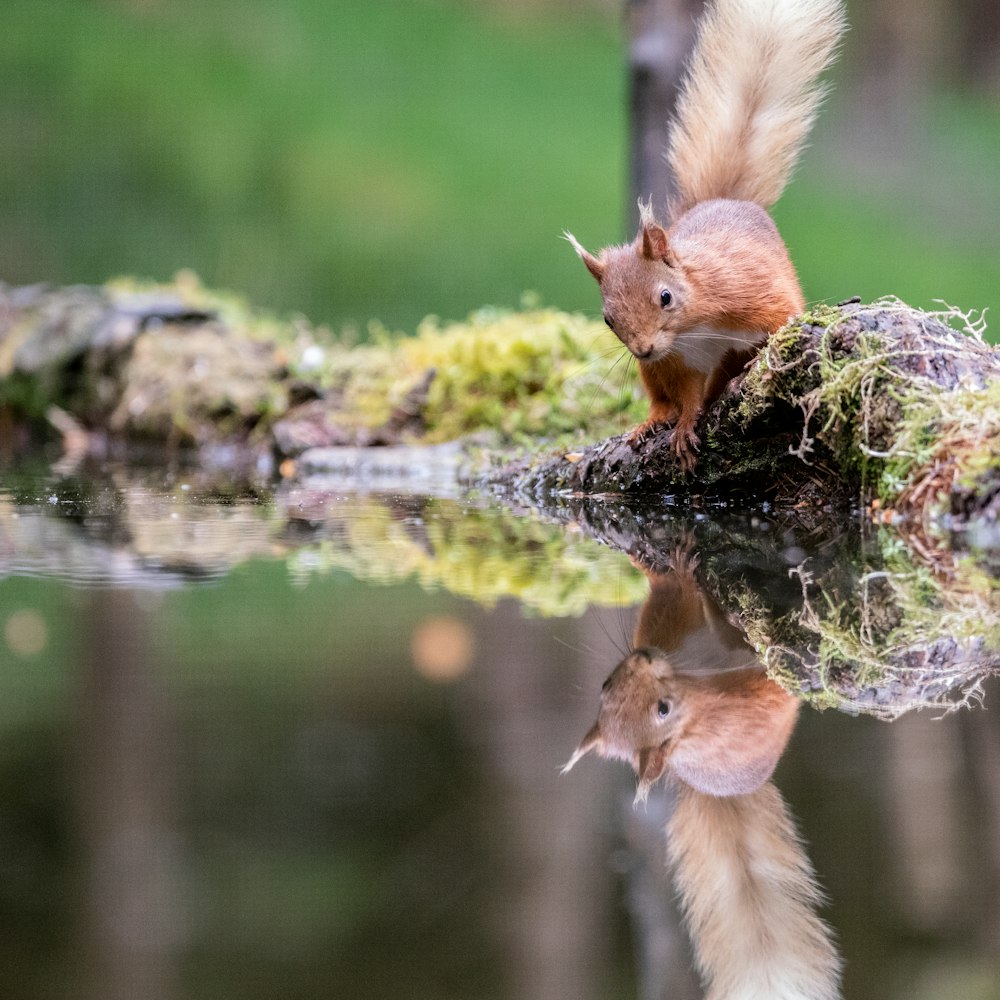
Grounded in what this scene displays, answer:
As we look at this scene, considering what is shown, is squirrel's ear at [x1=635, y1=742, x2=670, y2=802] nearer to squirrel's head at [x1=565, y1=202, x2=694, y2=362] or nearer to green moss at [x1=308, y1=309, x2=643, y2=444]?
squirrel's head at [x1=565, y1=202, x2=694, y2=362]

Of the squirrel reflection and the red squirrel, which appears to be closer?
the squirrel reflection

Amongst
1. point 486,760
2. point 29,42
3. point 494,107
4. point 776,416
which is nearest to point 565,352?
point 776,416

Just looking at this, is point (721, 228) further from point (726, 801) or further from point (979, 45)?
point (979, 45)

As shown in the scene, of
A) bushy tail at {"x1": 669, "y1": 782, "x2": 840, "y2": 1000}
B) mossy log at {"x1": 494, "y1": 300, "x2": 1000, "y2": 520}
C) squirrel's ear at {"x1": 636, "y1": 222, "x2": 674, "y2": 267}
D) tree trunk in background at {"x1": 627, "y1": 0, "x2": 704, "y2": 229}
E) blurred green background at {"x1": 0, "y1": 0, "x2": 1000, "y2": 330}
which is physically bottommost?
bushy tail at {"x1": 669, "y1": 782, "x2": 840, "y2": 1000}

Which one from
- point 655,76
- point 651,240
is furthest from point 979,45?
point 651,240

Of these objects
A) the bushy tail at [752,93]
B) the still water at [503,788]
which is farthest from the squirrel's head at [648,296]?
the still water at [503,788]

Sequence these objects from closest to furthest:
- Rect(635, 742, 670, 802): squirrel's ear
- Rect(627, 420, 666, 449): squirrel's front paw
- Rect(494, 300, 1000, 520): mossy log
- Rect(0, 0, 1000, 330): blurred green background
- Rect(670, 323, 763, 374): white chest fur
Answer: Rect(635, 742, 670, 802): squirrel's ear
Rect(494, 300, 1000, 520): mossy log
Rect(670, 323, 763, 374): white chest fur
Rect(627, 420, 666, 449): squirrel's front paw
Rect(0, 0, 1000, 330): blurred green background

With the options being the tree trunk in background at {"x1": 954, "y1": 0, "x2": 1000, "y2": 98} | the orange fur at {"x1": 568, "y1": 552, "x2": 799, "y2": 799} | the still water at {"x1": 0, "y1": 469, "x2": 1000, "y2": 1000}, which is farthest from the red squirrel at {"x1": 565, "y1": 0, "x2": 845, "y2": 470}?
the tree trunk in background at {"x1": 954, "y1": 0, "x2": 1000, "y2": 98}
